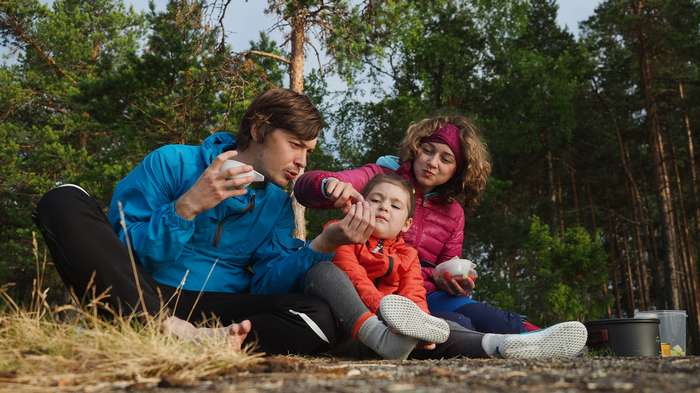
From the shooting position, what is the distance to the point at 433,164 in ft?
12.3

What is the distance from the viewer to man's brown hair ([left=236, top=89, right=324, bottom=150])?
3141 mm

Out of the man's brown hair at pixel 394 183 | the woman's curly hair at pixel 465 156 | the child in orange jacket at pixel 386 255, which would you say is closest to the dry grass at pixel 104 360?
the child in orange jacket at pixel 386 255

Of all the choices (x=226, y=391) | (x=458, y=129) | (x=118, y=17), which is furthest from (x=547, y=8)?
(x=226, y=391)

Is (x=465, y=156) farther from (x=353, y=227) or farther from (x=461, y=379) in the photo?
(x=461, y=379)

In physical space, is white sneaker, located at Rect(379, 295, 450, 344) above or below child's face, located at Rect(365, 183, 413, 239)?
below

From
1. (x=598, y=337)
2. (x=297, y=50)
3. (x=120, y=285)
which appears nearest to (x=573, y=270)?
(x=297, y=50)

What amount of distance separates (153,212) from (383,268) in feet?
3.79

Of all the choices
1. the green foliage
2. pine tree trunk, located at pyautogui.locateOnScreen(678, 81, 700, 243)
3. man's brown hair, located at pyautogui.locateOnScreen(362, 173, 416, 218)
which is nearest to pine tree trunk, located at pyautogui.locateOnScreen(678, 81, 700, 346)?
pine tree trunk, located at pyautogui.locateOnScreen(678, 81, 700, 243)

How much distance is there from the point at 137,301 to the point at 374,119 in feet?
56.2

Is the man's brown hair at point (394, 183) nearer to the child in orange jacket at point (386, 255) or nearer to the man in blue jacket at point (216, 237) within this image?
the child in orange jacket at point (386, 255)

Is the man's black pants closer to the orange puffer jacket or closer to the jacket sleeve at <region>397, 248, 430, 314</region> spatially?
the orange puffer jacket

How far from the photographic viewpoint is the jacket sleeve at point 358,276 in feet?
9.82

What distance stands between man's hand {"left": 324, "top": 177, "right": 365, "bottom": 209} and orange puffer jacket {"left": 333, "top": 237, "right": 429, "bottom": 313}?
0.78 ft

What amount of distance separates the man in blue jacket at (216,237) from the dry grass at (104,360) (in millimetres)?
327
